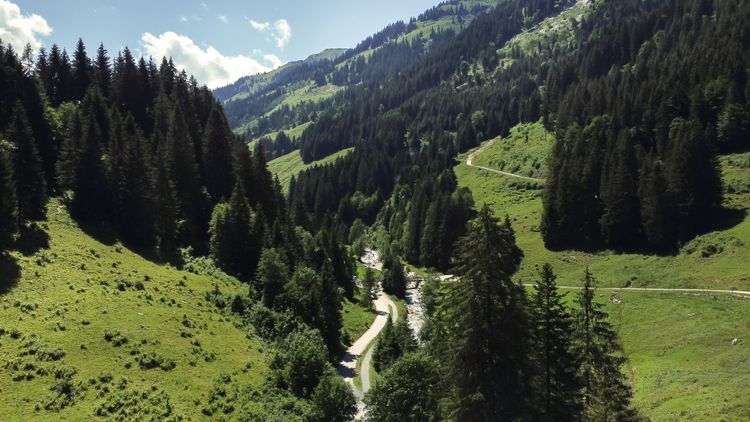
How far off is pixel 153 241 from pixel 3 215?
2241cm

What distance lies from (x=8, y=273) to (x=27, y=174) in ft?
68.6

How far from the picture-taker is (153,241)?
237ft

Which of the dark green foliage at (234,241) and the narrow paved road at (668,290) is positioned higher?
the dark green foliage at (234,241)

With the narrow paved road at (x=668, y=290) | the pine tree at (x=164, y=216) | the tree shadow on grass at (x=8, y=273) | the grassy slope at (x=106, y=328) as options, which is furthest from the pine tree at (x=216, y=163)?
the narrow paved road at (x=668, y=290)

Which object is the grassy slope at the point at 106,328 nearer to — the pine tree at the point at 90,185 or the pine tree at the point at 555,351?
the pine tree at the point at 90,185

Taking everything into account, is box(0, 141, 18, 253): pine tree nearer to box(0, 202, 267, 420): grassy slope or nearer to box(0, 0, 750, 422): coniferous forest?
box(0, 0, 750, 422): coniferous forest

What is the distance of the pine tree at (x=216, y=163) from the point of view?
99688 mm

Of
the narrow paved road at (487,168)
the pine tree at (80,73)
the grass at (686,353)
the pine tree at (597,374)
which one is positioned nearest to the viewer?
the pine tree at (597,374)

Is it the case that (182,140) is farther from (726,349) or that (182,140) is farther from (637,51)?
(637,51)

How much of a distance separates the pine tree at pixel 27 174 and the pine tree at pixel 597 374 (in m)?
63.0

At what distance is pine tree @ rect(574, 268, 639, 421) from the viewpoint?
2786 cm

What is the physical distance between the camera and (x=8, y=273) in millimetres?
47844

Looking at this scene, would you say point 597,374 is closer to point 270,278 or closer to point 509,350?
point 509,350

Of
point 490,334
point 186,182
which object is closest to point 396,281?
point 186,182
